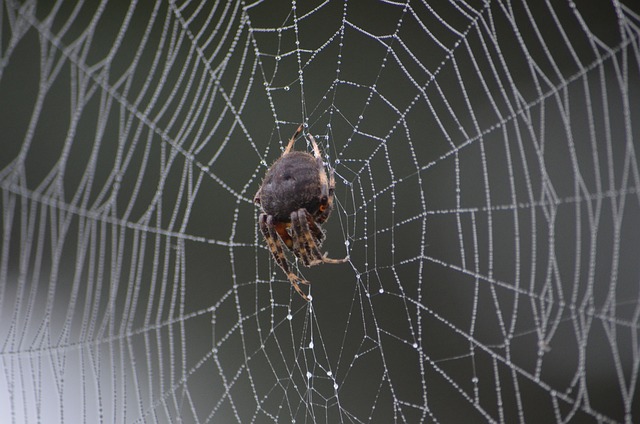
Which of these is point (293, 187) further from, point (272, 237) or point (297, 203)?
point (272, 237)

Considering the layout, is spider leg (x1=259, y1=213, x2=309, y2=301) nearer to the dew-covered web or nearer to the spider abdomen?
the spider abdomen

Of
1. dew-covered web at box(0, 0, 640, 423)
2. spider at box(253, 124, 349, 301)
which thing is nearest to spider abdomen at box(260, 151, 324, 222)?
spider at box(253, 124, 349, 301)

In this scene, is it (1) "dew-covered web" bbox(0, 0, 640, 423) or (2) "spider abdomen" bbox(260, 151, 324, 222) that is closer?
(2) "spider abdomen" bbox(260, 151, 324, 222)

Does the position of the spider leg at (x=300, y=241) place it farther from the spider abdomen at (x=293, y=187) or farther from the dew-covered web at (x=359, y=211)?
the dew-covered web at (x=359, y=211)

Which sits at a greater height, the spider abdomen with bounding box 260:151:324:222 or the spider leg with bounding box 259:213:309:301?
the spider abdomen with bounding box 260:151:324:222

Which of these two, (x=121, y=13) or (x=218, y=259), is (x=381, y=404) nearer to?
(x=218, y=259)

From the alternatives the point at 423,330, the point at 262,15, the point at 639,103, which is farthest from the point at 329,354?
the point at 639,103

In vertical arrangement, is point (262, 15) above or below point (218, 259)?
above
